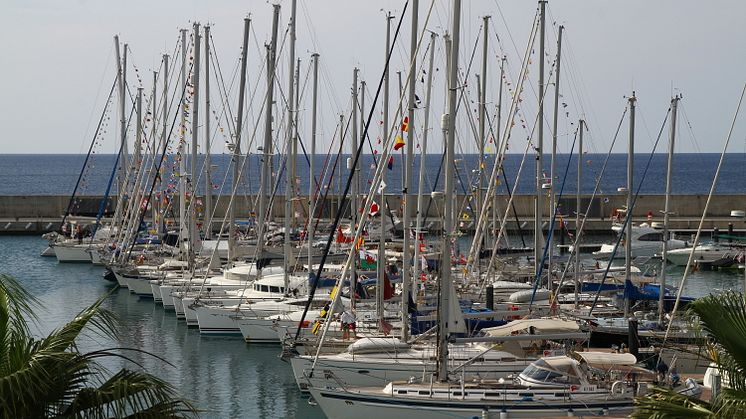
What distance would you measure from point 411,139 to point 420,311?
17.0 ft

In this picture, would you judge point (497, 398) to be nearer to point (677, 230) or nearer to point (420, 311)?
point (420, 311)

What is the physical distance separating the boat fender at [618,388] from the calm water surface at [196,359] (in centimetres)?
785

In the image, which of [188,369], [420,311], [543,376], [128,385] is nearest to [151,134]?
[188,369]

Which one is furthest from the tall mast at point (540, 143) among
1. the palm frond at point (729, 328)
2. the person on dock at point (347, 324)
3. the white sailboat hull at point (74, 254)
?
the white sailboat hull at point (74, 254)

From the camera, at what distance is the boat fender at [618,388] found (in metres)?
22.4

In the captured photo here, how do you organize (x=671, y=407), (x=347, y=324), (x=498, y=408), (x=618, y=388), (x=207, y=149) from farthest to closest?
(x=207, y=149)
(x=347, y=324)
(x=618, y=388)
(x=498, y=408)
(x=671, y=407)

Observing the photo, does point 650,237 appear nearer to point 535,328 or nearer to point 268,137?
point 268,137

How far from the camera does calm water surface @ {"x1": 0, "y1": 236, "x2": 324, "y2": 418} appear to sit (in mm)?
29734

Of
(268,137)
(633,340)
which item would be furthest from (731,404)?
(268,137)

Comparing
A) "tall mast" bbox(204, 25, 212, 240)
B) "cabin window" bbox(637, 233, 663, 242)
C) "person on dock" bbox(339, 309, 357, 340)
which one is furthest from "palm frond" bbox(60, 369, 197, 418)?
"cabin window" bbox(637, 233, 663, 242)

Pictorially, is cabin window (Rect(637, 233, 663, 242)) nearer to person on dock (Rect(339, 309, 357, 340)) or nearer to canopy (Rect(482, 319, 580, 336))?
person on dock (Rect(339, 309, 357, 340))

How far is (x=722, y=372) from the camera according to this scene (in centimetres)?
1072

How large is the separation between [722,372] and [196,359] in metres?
27.2

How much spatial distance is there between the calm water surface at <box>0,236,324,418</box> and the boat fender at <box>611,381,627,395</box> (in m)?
7.85
